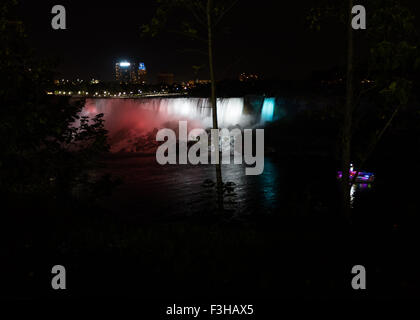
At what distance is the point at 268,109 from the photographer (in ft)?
176

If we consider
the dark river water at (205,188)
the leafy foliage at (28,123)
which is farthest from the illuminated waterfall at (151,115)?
the leafy foliage at (28,123)

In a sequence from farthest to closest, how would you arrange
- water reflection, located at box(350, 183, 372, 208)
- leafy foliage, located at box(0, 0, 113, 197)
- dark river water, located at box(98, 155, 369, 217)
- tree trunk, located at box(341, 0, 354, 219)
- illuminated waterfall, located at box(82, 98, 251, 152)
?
1. illuminated waterfall, located at box(82, 98, 251, 152)
2. water reflection, located at box(350, 183, 372, 208)
3. dark river water, located at box(98, 155, 369, 217)
4. tree trunk, located at box(341, 0, 354, 219)
5. leafy foliage, located at box(0, 0, 113, 197)

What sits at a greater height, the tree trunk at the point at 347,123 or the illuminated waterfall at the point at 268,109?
the illuminated waterfall at the point at 268,109

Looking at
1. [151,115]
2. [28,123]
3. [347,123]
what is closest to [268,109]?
[151,115]

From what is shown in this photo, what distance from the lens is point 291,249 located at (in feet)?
20.4

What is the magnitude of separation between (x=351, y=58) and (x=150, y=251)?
4959 mm

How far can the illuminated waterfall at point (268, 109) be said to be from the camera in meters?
53.2

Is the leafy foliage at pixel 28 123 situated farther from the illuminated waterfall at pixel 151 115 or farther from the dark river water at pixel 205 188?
the illuminated waterfall at pixel 151 115

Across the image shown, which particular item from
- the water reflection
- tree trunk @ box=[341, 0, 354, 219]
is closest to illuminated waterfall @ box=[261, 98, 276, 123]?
the water reflection

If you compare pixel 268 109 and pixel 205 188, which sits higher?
pixel 268 109

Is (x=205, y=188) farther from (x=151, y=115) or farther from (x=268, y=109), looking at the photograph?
(x=151, y=115)

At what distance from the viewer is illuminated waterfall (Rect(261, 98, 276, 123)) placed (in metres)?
53.2

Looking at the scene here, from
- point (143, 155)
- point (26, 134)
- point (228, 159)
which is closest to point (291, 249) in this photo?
point (26, 134)

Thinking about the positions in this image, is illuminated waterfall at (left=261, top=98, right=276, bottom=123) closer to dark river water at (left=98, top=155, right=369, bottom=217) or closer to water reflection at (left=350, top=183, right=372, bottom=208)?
dark river water at (left=98, top=155, right=369, bottom=217)
